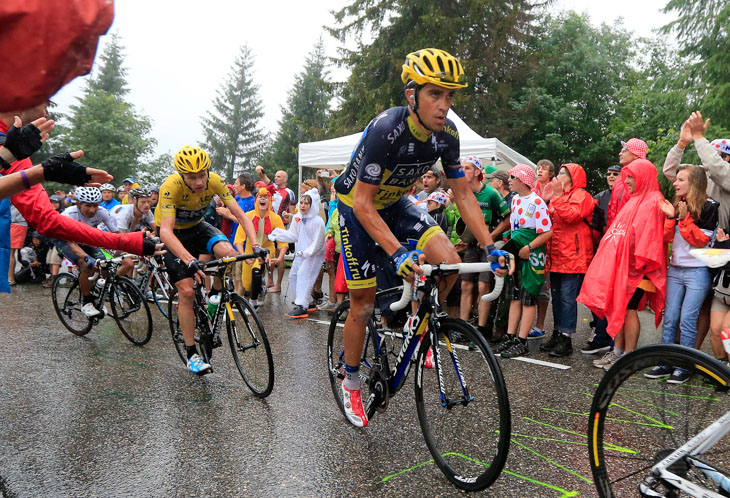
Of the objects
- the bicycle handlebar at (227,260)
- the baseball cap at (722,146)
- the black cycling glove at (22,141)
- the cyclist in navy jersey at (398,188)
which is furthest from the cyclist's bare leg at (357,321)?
the baseball cap at (722,146)

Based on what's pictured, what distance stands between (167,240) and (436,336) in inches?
111

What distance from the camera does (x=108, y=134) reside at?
48594mm

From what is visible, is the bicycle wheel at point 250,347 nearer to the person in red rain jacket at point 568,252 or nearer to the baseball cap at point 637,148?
the person in red rain jacket at point 568,252

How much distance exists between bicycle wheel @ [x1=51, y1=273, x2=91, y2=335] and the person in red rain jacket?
5855 millimetres

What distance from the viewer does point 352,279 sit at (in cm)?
360

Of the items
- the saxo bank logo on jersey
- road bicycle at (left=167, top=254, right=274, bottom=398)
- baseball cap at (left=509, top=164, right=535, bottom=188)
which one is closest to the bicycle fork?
the saxo bank logo on jersey

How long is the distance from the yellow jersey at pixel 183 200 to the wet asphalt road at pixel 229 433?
1.54m

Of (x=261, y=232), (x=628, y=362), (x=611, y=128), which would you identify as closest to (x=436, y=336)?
(x=628, y=362)

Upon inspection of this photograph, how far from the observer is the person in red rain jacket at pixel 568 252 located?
613 cm

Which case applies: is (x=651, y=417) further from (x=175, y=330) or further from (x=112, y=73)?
(x=112, y=73)

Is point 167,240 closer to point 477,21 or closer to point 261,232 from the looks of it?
point 261,232

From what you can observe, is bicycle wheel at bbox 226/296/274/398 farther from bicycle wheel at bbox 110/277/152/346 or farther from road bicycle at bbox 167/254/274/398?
bicycle wheel at bbox 110/277/152/346

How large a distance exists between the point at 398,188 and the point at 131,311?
15.4 feet

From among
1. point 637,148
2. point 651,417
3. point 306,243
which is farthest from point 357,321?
point 306,243
